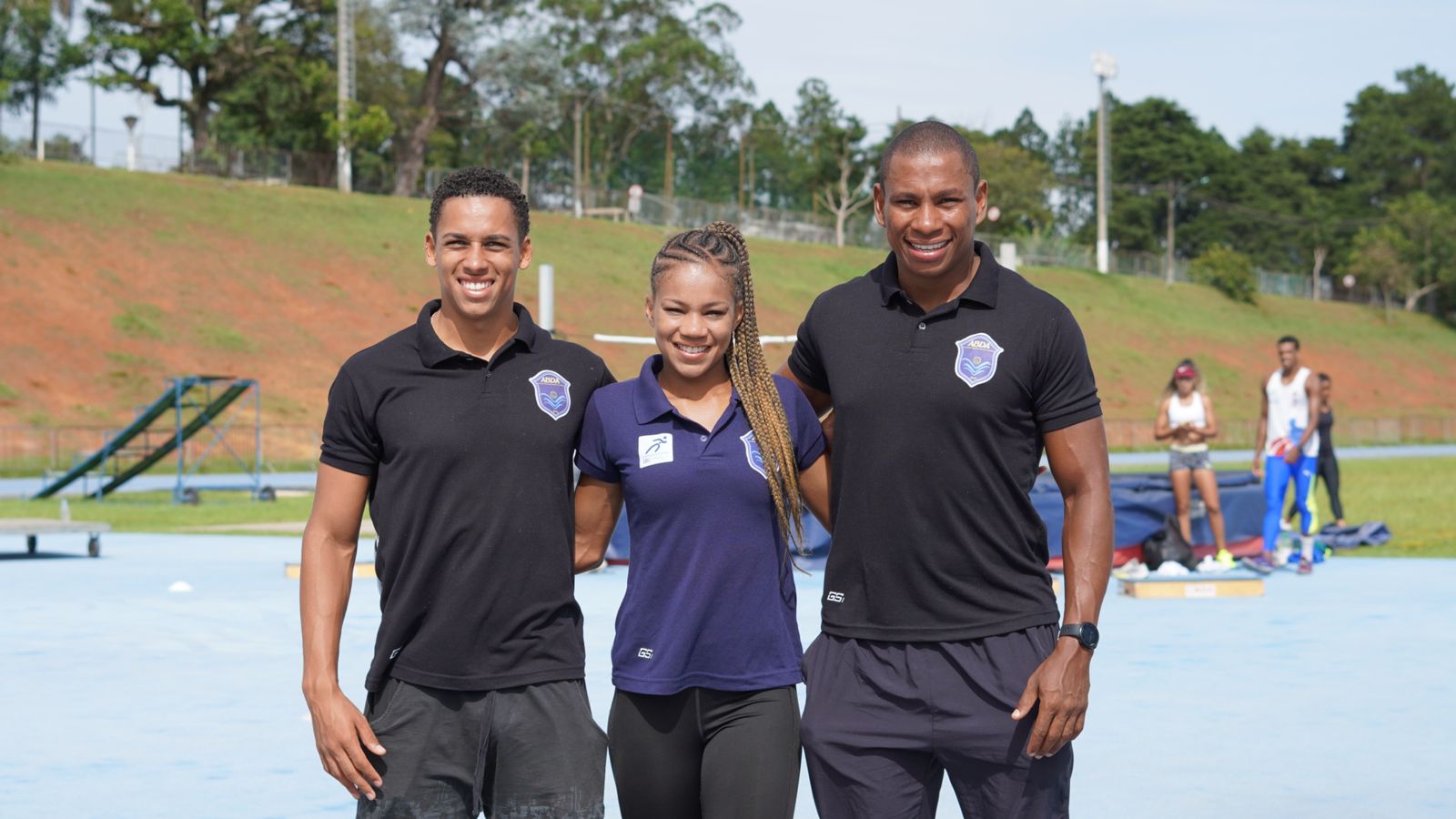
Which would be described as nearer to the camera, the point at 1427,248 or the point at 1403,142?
the point at 1427,248

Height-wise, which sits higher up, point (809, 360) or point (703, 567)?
point (809, 360)

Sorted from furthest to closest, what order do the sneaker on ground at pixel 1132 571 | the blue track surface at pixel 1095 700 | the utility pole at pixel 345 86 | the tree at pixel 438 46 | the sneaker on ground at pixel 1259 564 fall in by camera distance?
the tree at pixel 438 46, the utility pole at pixel 345 86, the sneaker on ground at pixel 1259 564, the sneaker on ground at pixel 1132 571, the blue track surface at pixel 1095 700

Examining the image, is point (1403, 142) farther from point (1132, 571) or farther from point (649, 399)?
point (649, 399)

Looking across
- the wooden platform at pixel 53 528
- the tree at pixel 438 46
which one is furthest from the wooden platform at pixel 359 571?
the tree at pixel 438 46

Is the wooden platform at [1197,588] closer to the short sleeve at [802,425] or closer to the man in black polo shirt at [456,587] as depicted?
the short sleeve at [802,425]

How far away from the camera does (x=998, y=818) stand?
11.5 ft

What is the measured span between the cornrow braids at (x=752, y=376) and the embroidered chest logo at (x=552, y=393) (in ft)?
1.09

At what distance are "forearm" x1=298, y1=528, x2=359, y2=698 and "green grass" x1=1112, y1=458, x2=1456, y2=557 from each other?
14378 millimetres

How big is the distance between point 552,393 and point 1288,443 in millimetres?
11689

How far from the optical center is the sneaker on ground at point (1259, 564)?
13992 millimetres

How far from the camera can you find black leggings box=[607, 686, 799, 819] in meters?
3.48

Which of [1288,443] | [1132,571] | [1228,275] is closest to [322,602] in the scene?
[1132,571]

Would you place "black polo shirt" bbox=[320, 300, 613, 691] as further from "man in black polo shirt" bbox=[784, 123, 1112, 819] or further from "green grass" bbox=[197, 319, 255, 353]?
"green grass" bbox=[197, 319, 255, 353]

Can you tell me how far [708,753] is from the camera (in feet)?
11.5
